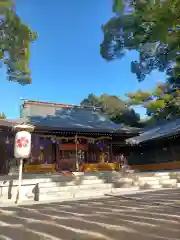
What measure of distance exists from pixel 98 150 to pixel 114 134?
2.10 metres

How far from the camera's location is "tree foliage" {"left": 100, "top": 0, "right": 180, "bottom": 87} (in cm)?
767

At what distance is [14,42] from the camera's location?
9500mm

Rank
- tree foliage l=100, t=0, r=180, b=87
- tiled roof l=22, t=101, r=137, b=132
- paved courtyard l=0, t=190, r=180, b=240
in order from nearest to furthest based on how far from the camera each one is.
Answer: paved courtyard l=0, t=190, r=180, b=240 < tree foliage l=100, t=0, r=180, b=87 < tiled roof l=22, t=101, r=137, b=132

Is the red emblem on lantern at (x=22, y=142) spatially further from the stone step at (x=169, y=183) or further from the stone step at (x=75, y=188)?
the stone step at (x=169, y=183)

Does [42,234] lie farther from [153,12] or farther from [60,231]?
[153,12]

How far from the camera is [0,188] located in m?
9.22

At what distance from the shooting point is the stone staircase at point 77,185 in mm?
9289

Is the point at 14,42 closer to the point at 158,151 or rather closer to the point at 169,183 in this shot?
the point at 169,183

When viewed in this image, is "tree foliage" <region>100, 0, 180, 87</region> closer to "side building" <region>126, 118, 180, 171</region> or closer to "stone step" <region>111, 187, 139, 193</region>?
"stone step" <region>111, 187, 139, 193</region>

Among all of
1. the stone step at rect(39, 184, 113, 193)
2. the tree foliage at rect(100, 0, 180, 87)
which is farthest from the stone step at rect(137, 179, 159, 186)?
the tree foliage at rect(100, 0, 180, 87)

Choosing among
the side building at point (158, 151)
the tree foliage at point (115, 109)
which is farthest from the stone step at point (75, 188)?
the tree foliage at point (115, 109)

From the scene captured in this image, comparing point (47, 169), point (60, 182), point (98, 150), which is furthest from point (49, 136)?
point (60, 182)

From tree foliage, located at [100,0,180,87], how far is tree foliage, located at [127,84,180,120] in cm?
1531

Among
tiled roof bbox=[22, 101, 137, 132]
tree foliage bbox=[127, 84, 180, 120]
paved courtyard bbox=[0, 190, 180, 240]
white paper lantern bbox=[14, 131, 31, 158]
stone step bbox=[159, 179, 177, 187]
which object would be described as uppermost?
tree foliage bbox=[127, 84, 180, 120]
